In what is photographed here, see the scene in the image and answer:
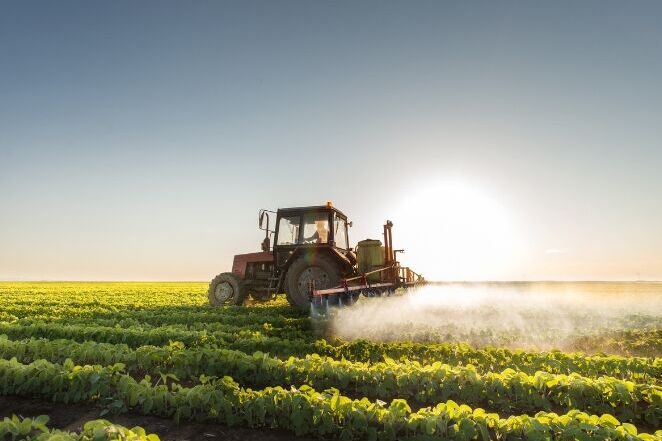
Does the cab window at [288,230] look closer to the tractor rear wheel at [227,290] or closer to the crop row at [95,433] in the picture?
the tractor rear wheel at [227,290]

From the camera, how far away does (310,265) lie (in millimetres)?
10648

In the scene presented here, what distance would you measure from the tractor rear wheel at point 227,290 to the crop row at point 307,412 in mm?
7418

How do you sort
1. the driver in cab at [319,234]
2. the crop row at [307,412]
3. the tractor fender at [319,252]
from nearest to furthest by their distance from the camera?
the crop row at [307,412]
the tractor fender at [319,252]
the driver in cab at [319,234]

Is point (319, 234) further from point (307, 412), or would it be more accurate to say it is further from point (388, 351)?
point (307, 412)

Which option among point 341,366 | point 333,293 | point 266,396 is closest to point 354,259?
point 333,293

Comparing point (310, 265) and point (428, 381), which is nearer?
point (428, 381)

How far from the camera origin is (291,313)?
1127cm

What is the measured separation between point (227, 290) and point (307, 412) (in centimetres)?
933

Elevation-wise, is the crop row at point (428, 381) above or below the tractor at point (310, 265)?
below

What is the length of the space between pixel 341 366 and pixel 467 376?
1531mm

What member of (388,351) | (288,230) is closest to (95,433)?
(388,351)

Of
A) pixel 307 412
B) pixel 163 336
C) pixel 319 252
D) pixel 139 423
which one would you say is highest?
pixel 319 252

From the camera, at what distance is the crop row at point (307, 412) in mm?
3404

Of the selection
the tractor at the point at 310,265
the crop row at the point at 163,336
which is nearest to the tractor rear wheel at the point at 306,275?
the tractor at the point at 310,265
